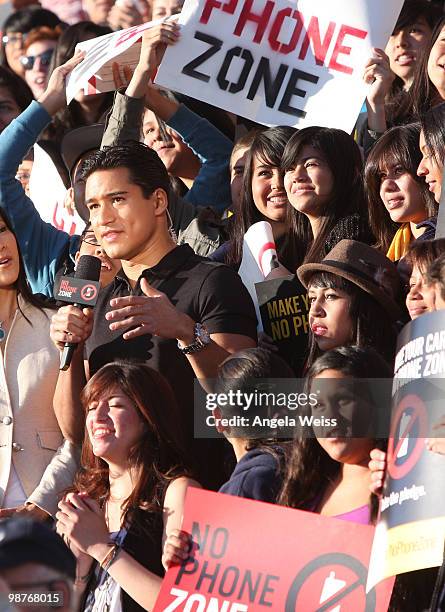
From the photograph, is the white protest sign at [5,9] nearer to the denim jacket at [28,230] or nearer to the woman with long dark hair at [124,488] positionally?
the denim jacket at [28,230]

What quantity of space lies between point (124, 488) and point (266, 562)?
836mm

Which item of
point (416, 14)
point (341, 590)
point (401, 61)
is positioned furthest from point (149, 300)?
point (416, 14)

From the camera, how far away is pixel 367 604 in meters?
4.09

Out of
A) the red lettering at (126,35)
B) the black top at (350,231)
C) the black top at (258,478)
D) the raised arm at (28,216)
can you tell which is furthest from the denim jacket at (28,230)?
the black top at (258,478)

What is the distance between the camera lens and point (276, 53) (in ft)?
21.7

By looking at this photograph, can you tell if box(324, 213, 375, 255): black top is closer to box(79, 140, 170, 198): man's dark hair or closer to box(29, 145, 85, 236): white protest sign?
box(79, 140, 170, 198): man's dark hair

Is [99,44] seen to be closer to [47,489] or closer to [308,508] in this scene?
[47,489]

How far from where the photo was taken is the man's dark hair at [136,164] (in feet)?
18.3

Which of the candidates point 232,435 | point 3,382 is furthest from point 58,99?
point 232,435

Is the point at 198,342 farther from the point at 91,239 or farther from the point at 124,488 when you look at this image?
the point at 91,239

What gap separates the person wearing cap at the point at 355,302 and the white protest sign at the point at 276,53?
1516 mm

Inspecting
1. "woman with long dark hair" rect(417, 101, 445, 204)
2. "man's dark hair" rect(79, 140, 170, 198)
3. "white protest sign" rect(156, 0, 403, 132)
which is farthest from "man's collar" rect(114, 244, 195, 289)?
"white protest sign" rect(156, 0, 403, 132)

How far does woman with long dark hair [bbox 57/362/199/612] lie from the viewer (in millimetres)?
4809

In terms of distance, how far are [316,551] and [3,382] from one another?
6.23 feet
